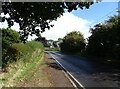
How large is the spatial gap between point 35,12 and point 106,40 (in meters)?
37.3

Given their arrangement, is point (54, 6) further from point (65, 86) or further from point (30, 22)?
point (65, 86)

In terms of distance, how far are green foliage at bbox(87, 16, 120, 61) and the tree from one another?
30041 mm

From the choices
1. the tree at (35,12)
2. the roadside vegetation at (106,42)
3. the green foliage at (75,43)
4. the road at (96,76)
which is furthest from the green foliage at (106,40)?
the tree at (35,12)

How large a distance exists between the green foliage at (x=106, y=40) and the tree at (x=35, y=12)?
98.6ft

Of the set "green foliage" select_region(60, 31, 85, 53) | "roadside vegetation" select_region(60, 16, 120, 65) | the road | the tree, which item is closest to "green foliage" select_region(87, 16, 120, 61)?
"roadside vegetation" select_region(60, 16, 120, 65)

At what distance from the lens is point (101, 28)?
51.3m

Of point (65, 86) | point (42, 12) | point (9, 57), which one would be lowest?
point (65, 86)

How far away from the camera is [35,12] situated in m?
9.98

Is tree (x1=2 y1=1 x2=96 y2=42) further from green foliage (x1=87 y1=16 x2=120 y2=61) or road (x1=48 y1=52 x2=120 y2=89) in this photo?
green foliage (x1=87 y1=16 x2=120 y2=61)

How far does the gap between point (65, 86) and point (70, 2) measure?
25.2 ft

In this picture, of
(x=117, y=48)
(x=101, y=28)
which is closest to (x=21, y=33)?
(x=117, y=48)

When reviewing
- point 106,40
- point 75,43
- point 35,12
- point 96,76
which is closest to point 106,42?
point 106,40

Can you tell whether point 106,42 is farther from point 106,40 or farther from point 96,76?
point 96,76

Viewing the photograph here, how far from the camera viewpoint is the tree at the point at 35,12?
9.77m
